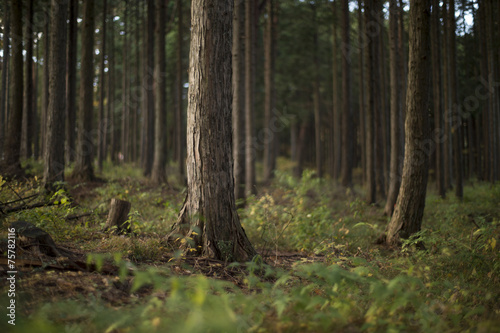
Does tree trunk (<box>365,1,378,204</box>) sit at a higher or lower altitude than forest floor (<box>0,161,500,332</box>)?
higher

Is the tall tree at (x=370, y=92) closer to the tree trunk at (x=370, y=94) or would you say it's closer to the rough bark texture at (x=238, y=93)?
the tree trunk at (x=370, y=94)

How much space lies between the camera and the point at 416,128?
7.37 m

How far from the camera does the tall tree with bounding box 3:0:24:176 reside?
471 inches

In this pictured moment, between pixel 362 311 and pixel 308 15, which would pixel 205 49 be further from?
pixel 308 15

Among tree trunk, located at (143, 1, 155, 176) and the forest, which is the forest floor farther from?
tree trunk, located at (143, 1, 155, 176)

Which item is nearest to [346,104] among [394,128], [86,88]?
[394,128]

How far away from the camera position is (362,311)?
3568mm

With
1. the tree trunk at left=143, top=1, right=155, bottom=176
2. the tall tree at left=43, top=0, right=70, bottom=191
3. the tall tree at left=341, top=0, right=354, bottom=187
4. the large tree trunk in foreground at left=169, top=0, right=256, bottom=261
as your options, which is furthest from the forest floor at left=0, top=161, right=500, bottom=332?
the tree trunk at left=143, top=1, right=155, bottom=176

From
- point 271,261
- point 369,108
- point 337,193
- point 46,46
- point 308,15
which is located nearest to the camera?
point 271,261

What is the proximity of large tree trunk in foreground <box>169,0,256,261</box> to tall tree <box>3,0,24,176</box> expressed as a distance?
8.86 metres

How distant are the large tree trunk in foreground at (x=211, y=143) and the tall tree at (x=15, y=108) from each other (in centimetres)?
886

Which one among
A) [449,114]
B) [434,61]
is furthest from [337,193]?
[434,61]

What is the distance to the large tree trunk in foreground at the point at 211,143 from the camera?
5574mm

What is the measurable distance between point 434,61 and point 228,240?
1407cm
